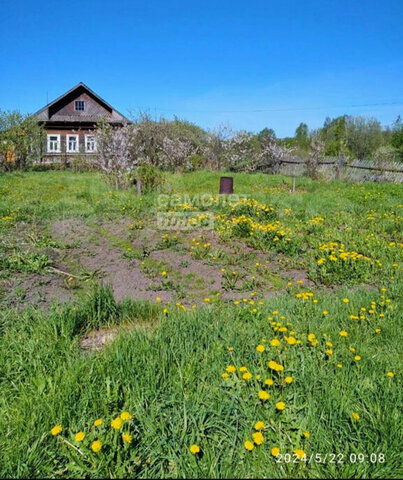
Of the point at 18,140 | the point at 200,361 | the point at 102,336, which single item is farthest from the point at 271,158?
the point at 200,361

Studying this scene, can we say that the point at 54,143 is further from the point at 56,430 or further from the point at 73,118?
the point at 56,430

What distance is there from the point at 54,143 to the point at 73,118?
8.56 ft

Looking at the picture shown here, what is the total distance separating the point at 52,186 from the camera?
39.8ft

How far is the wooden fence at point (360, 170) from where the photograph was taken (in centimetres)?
1517

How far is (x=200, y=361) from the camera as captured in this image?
2307mm

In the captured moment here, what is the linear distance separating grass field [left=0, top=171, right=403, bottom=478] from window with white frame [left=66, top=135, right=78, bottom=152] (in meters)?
24.5

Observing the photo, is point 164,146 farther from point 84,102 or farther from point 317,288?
point 317,288

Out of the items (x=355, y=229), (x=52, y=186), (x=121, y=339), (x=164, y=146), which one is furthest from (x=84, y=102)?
(x=121, y=339)

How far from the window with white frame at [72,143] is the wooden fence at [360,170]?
18.5 metres

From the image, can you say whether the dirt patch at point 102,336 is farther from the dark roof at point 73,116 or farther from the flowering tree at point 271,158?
the dark roof at point 73,116

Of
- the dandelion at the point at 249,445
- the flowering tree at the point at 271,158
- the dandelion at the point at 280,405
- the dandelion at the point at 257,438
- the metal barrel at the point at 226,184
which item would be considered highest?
the flowering tree at the point at 271,158

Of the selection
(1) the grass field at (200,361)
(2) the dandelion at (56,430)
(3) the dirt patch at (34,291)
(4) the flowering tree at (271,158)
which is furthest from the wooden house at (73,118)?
(2) the dandelion at (56,430)

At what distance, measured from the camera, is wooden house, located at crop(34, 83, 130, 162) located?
26.7 m

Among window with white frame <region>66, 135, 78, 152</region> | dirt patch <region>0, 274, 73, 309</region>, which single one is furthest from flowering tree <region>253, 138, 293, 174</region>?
dirt patch <region>0, 274, 73, 309</region>
